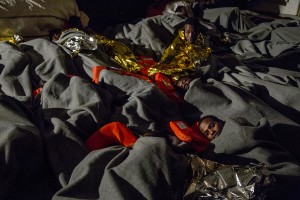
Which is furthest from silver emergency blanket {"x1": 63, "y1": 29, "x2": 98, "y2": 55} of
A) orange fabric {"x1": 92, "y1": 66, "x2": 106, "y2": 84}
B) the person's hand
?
the person's hand

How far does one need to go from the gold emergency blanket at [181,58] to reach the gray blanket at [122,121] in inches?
2.3

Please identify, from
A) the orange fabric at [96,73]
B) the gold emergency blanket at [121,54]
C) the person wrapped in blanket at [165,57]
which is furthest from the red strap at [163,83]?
the orange fabric at [96,73]

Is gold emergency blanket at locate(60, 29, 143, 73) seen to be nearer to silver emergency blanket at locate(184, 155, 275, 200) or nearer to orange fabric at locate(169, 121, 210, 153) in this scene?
orange fabric at locate(169, 121, 210, 153)

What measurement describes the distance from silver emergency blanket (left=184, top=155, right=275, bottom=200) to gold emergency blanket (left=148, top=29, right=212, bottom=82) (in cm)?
69

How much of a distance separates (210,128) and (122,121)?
0.27m

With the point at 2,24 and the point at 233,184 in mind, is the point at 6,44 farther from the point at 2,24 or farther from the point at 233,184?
the point at 233,184

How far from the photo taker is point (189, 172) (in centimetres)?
79

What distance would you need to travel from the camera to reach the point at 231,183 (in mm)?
740

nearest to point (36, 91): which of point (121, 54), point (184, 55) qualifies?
point (121, 54)

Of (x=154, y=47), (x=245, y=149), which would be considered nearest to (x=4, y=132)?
(x=245, y=149)

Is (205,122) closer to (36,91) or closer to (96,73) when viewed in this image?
(96,73)

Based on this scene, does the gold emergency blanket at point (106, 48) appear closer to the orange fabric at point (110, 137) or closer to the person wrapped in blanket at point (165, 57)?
the person wrapped in blanket at point (165, 57)

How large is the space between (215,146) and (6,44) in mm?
953

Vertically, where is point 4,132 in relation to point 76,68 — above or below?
above
